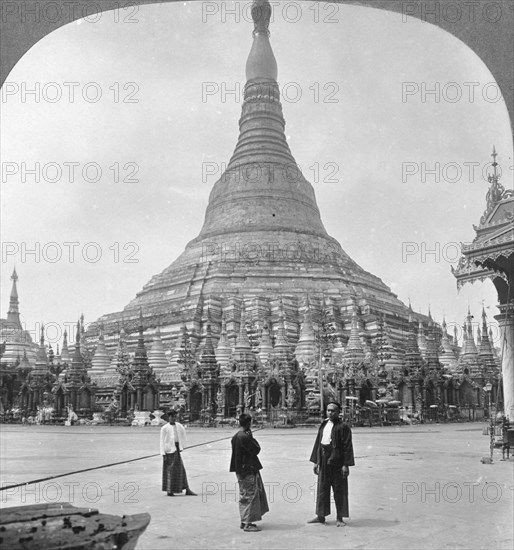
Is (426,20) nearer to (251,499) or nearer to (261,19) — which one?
(251,499)

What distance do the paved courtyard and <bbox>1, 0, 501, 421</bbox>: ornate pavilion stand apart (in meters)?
15.0

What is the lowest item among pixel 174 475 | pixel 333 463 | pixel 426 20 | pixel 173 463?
pixel 174 475

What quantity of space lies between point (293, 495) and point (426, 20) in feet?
22.4

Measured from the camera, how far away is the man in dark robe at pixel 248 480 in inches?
289

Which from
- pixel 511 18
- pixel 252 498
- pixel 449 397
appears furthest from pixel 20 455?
pixel 449 397

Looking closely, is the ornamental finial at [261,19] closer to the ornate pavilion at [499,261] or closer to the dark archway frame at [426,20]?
the ornate pavilion at [499,261]

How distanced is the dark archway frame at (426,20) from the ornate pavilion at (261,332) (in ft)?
83.5

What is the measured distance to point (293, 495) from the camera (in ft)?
31.1

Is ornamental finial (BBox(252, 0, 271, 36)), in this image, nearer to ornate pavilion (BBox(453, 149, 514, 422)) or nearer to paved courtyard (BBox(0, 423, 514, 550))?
ornate pavilion (BBox(453, 149, 514, 422))

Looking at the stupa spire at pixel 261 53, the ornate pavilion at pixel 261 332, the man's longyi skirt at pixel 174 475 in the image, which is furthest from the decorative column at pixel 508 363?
the stupa spire at pixel 261 53

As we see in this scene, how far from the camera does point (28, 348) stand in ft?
172

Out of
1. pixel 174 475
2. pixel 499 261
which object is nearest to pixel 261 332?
pixel 499 261

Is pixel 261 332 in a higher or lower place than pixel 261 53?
lower

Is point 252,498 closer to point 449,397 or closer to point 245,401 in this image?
point 245,401
